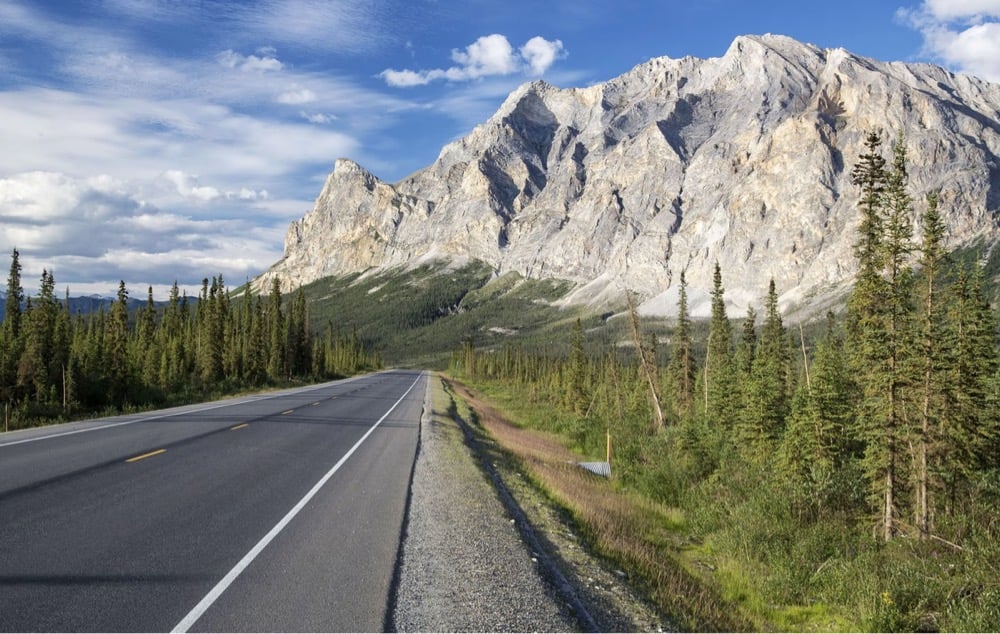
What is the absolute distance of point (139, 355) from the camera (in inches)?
2470

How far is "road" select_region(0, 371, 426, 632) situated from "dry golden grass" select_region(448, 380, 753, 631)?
12.0 ft

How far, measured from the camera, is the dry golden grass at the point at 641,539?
8.98 meters

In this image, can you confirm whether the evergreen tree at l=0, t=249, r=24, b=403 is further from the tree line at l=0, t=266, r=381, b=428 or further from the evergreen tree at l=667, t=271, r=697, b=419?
the evergreen tree at l=667, t=271, r=697, b=419

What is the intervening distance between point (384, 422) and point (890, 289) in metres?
18.6

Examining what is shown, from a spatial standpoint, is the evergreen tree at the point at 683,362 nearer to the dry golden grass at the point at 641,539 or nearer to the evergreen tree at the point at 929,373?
the dry golden grass at the point at 641,539

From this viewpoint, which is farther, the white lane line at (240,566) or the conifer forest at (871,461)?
the conifer forest at (871,461)

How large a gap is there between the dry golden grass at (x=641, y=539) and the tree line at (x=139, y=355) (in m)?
18.2

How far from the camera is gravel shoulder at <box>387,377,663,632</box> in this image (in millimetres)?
6148

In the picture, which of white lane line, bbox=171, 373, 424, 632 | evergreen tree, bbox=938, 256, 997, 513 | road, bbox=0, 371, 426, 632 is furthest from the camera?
evergreen tree, bbox=938, 256, 997, 513

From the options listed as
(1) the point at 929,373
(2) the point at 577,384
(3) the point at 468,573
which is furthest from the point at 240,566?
(2) the point at 577,384

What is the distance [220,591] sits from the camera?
A: 6145mm

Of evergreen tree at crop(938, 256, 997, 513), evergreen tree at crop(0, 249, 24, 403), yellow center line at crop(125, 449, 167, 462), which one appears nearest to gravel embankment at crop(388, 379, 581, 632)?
yellow center line at crop(125, 449, 167, 462)

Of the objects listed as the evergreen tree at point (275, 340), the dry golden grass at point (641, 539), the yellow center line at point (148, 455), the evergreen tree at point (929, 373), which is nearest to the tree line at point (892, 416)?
the evergreen tree at point (929, 373)

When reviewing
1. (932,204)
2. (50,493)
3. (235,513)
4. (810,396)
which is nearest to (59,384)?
(50,493)
